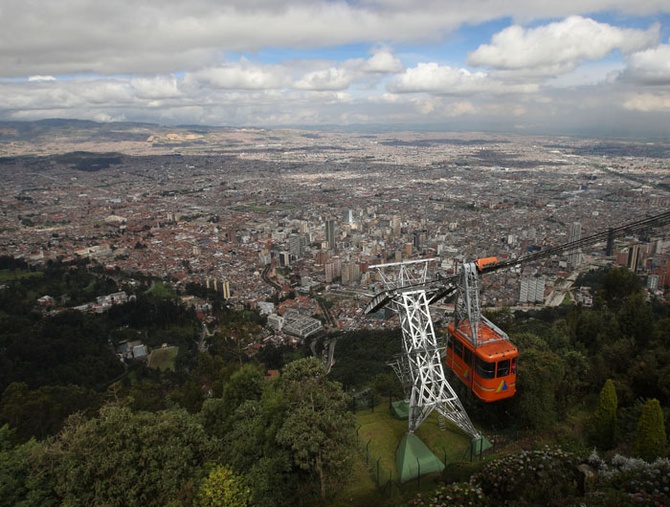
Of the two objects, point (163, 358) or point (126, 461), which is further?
point (163, 358)

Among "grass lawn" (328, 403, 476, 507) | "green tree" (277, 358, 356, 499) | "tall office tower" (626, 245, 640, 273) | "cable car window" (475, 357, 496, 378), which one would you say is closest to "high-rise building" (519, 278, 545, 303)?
"tall office tower" (626, 245, 640, 273)

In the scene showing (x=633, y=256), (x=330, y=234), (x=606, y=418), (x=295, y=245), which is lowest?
(x=295, y=245)

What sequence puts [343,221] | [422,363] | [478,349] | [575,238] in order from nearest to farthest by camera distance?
[478,349], [422,363], [575,238], [343,221]

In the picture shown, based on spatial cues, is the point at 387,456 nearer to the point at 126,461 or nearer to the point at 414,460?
the point at 414,460

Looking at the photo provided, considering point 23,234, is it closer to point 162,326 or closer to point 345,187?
point 162,326

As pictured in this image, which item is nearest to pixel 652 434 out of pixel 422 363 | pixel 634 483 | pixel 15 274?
pixel 634 483

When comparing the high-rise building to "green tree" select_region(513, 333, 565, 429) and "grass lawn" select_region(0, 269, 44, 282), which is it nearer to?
"green tree" select_region(513, 333, 565, 429)

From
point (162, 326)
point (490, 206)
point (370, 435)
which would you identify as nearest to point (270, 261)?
point (162, 326)

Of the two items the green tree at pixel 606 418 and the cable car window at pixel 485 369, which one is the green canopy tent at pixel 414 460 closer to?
the cable car window at pixel 485 369
